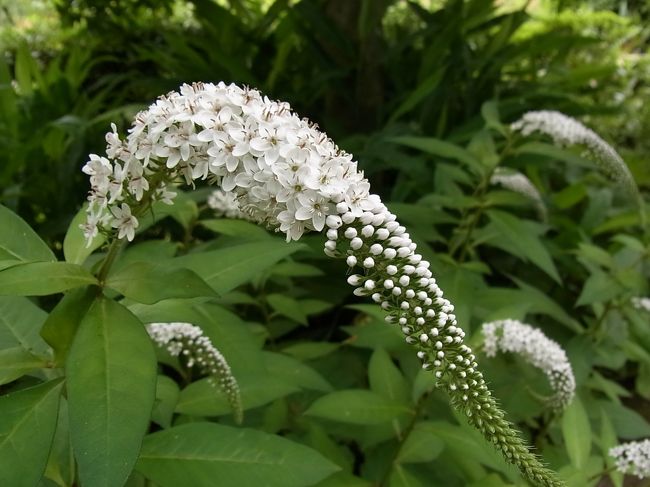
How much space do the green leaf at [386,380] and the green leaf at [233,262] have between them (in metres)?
0.91

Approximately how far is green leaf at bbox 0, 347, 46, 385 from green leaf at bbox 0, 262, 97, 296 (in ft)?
0.71

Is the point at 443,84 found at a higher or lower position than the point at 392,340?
higher

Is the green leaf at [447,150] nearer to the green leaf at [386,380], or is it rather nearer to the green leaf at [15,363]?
the green leaf at [386,380]

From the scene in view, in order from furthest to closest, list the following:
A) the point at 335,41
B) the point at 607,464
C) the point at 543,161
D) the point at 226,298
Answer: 1. the point at 335,41
2. the point at 543,161
3. the point at 226,298
4. the point at 607,464

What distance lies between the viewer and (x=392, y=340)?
2607 millimetres

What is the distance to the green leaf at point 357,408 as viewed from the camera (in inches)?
85.3

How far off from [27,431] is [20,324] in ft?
1.63

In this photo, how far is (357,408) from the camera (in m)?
2.19

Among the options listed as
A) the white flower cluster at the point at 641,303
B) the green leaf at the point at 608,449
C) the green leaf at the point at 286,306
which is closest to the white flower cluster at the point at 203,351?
the green leaf at the point at 286,306

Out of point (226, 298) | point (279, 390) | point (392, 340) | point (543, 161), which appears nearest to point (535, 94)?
point (543, 161)

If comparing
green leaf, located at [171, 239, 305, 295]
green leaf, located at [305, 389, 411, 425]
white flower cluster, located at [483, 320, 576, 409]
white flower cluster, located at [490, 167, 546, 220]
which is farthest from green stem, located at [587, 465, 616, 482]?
white flower cluster, located at [490, 167, 546, 220]

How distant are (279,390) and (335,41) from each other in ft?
10.8

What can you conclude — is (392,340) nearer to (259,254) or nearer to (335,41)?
(259,254)

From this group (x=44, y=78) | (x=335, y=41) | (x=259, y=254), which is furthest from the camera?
(x=44, y=78)
